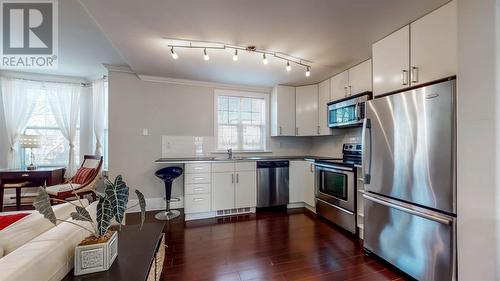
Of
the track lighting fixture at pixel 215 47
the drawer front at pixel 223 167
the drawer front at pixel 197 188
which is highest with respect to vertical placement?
the track lighting fixture at pixel 215 47

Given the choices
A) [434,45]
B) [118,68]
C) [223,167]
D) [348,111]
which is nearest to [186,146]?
[223,167]

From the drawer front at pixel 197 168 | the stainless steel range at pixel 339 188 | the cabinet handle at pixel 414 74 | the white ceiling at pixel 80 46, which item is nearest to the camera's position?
the cabinet handle at pixel 414 74

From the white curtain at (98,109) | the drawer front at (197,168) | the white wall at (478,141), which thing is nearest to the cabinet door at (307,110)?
the drawer front at (197,168)

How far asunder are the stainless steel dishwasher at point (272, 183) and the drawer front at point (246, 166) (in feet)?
0.30

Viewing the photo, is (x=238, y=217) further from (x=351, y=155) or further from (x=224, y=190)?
(x=351, y=155)

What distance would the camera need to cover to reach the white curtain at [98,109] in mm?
Answer: 4180

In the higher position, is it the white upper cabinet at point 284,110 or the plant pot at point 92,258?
the white upper cabinet at point 284,110

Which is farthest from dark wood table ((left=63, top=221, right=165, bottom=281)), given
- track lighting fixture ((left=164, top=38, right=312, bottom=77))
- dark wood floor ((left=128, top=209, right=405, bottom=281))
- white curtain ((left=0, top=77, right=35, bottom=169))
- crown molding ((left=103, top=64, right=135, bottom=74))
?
white curtain ((left=0, top=77, right=35, bottom=169))

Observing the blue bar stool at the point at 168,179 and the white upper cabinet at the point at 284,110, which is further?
the white upper cabinet at the point at 284,110

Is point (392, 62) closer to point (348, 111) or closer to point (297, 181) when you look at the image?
point (348, 111)

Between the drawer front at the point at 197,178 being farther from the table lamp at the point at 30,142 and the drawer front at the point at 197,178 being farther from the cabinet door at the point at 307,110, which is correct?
the table lamp at the point at 30,142

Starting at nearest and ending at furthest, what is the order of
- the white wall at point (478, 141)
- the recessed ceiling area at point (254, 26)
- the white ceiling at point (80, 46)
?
1. the white wall at point (478, 141)
2. the recessed ceiling area at point (254, 26)
3. the white ceiling at point (80, 46)

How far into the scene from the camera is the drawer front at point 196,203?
3.25 m

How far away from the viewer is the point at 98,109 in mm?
4195
